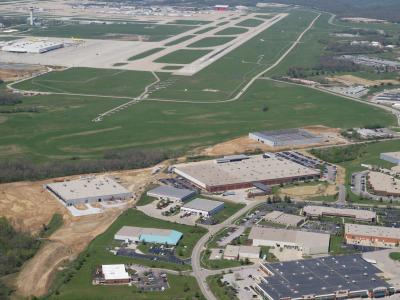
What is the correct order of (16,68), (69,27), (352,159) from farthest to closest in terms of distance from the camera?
1. (69,27)
2. (16,68)
3. (352,159)

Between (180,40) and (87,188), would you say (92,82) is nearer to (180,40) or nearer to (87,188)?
(180,40)

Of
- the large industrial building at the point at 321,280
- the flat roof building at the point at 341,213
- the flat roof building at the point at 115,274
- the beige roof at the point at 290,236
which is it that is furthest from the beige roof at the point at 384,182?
the flat roof building at the point at 115,274

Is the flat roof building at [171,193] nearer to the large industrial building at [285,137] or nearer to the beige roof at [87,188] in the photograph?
the beige roof at [87,188]

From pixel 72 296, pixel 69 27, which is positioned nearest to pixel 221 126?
pixel 72 296

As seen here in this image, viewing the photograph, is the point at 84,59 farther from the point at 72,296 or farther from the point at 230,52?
the point at 72,296

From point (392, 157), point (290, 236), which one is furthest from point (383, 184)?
point (290, 236)
